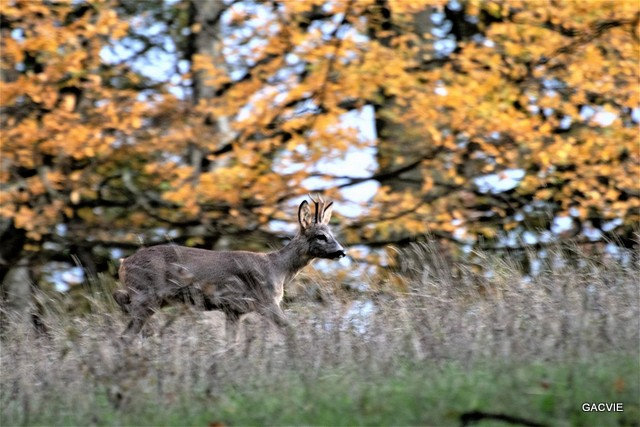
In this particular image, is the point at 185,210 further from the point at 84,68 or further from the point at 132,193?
the point at 84,68

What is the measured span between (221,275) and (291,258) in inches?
38.3

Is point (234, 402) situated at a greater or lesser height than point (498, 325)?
greater

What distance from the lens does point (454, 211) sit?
647 inches

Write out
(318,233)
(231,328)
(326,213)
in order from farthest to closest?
(326,213)
(318,233)
(231,328)

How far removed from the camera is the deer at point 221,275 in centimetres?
1077

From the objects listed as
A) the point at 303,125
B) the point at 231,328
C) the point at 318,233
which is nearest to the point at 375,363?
the point at 231,328

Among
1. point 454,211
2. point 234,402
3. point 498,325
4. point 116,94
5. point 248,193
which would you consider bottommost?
point 454,211

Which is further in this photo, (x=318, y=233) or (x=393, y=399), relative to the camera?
(x=318, y=233)

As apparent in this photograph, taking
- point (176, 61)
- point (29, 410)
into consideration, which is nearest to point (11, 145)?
point (176, 61)

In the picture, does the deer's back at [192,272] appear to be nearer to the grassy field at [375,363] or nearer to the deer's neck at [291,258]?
the deer's neck at [291,258]

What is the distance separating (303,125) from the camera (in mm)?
15844

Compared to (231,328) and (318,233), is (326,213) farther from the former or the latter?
(231,328)

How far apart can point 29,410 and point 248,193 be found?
8283 millimetres

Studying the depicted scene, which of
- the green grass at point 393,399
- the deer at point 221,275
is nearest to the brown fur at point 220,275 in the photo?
the deer at point 221,275
